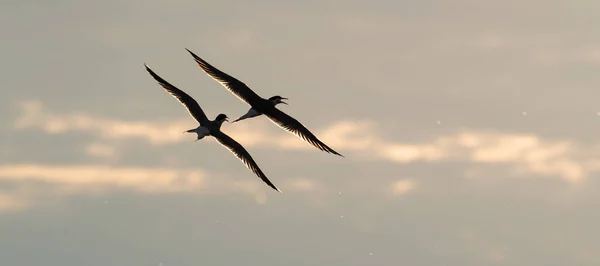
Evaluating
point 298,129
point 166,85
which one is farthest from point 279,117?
point 166,85

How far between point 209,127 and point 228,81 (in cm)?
483

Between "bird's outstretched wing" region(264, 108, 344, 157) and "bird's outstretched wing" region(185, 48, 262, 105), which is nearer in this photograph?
"bird's outstretched wing" region(185, 48, 262, 105)

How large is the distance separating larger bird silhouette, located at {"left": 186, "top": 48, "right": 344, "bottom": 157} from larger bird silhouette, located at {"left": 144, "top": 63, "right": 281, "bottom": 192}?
266 cm

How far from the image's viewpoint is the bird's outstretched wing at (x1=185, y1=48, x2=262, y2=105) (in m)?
69.2

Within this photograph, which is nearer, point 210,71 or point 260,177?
point 210,71

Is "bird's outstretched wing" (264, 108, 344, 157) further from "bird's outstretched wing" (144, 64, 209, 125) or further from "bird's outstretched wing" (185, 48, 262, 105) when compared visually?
"bird's outstretched wing" (144, 64, 209, 125)

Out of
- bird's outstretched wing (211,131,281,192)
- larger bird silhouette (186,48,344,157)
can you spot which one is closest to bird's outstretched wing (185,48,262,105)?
larger bird silhouette (186,48,344,157)

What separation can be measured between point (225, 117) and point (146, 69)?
18.1ft

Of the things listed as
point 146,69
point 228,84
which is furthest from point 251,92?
point 146,69

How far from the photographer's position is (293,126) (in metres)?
72.6

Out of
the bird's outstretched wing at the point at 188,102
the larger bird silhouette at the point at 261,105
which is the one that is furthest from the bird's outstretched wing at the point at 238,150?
the larger bird silhouette at the point at 261,105

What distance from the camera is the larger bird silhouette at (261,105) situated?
227 feet

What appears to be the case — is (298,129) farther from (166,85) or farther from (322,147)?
(166,85)

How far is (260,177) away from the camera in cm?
7381
